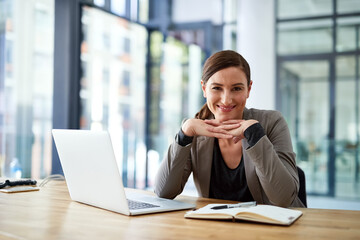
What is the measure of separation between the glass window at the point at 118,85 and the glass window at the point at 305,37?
78.2 inches

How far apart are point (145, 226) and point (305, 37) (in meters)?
5.00

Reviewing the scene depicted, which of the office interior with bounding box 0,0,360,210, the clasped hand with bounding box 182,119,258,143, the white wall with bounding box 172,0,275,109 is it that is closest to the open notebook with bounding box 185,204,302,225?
the clasped hand with bounding box 182,119,258,143

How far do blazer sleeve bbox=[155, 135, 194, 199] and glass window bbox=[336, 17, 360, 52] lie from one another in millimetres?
4288

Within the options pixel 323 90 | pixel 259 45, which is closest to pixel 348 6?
pixel 323 90

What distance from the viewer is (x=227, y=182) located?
2.03 m

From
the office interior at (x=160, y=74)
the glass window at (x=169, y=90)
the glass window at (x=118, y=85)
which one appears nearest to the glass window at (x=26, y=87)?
the office interior at (x=160, y=74)

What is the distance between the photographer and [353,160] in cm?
537

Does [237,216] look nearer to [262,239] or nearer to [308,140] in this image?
[262,239]

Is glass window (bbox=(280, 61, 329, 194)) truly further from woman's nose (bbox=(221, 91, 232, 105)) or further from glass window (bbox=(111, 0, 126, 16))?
woman's nose (bbox=(221, 91, 232, 105))

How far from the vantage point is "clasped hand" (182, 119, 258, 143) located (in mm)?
1792

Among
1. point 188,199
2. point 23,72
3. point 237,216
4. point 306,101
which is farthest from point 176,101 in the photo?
point 237,216

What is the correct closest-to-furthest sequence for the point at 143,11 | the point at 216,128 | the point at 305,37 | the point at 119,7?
1. the point at 216,128
2. the point at 119,7
3. the point at 305,37
4. the point at 143,11

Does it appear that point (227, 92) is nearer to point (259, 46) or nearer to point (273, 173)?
point (273, 173)

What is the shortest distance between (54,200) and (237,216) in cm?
84
